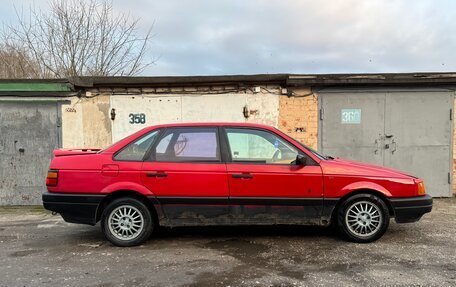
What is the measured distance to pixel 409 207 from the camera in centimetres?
552

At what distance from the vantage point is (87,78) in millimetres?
8984

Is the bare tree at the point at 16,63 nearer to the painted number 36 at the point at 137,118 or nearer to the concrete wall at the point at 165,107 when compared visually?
the concrete wall at the point at 165,107

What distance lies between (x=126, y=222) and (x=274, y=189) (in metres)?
1.97

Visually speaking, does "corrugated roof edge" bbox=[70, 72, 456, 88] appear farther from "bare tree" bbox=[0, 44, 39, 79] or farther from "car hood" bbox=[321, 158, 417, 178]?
"bare tree" bbox=[0, 44, 39, 79]

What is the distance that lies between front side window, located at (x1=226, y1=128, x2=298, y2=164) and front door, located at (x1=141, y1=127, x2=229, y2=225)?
0.86 ft

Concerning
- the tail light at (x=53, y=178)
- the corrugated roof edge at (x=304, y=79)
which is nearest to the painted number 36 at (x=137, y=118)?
the corrugated roof edge at (x=304, y=79)

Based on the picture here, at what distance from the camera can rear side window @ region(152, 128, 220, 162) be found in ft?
18.2

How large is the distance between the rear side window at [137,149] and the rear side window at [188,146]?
12cm

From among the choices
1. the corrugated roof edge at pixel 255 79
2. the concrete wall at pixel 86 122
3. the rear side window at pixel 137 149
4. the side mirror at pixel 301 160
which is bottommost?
the side mirror at pixel 301 160

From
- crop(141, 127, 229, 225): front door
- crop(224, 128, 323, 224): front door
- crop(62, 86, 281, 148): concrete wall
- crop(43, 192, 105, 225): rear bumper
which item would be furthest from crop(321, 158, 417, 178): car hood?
crop(62, 86, 281, 148): concrete wall

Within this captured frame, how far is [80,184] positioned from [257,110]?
4788 millimetres

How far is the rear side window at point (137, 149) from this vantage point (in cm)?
554

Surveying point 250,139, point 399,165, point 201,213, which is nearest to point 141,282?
point 201,213

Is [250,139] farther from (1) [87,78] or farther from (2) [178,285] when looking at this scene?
(1) [87,78]
